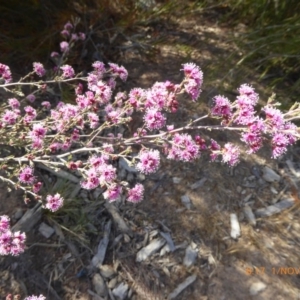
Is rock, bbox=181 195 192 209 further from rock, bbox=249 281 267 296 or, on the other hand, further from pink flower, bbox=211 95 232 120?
pink flower, bbox=211 95 232 120

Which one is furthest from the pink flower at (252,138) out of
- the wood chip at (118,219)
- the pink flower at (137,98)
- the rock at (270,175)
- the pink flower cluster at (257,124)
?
the rock at (270,175)

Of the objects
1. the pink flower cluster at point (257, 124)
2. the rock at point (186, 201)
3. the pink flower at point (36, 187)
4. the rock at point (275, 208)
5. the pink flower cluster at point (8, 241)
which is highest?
the pink flower cluster at point (257, 124)

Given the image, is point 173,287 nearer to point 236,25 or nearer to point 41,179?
point 41,179

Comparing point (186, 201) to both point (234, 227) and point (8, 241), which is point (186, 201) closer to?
point (234, 227)

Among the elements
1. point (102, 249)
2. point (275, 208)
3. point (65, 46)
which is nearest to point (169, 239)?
point (102, 249)
